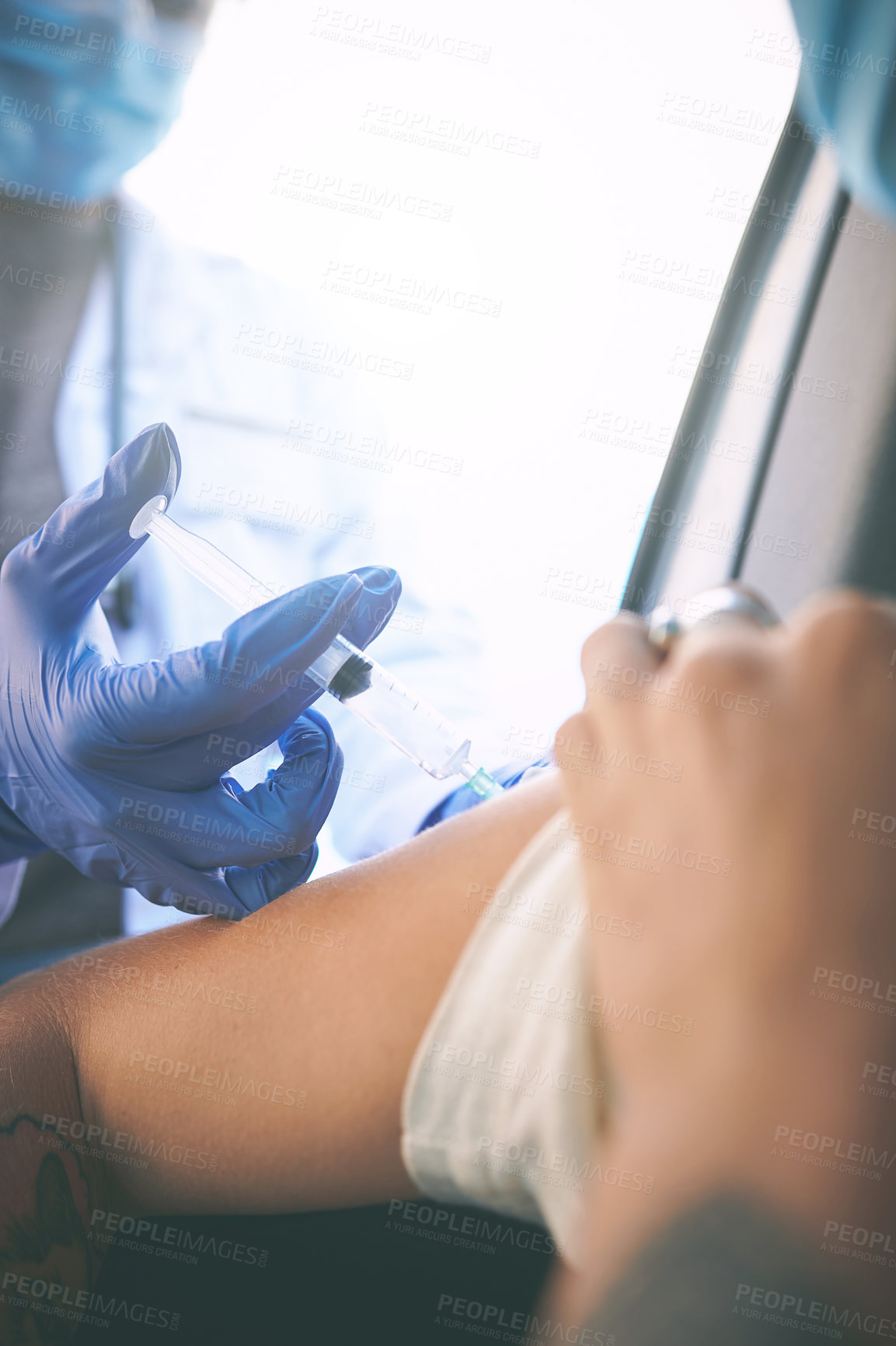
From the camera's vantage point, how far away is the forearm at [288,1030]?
55 cm

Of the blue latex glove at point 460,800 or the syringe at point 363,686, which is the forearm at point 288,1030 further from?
the blue latex glove at point 460,800

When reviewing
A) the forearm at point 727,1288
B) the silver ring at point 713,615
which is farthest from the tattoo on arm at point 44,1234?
the silver ring at point 713,615

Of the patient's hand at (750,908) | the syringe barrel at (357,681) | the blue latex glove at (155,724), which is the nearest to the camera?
the patient's hand at (750,908)

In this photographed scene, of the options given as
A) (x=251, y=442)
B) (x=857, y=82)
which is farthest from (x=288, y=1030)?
(x=857, y=82)

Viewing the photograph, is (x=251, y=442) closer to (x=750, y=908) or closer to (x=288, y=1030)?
(x=288, y=1030)

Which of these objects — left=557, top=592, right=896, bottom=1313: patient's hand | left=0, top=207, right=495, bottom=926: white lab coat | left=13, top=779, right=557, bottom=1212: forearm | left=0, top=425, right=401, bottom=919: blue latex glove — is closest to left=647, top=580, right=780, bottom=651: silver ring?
left=557, top=592, right=896, bottom=1313: patient's hand

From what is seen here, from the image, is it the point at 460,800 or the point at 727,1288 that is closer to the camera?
the point at 727,1288

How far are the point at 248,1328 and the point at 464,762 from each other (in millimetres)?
515

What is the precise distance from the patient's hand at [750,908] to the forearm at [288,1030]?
0.39ft

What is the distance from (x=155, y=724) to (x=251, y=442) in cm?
67

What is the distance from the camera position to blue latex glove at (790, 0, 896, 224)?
2.73 feet

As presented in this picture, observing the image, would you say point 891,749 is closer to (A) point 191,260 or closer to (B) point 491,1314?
(B) point 491,1314

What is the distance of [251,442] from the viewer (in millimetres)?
1176

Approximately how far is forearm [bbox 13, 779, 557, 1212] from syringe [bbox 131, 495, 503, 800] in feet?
0.49
